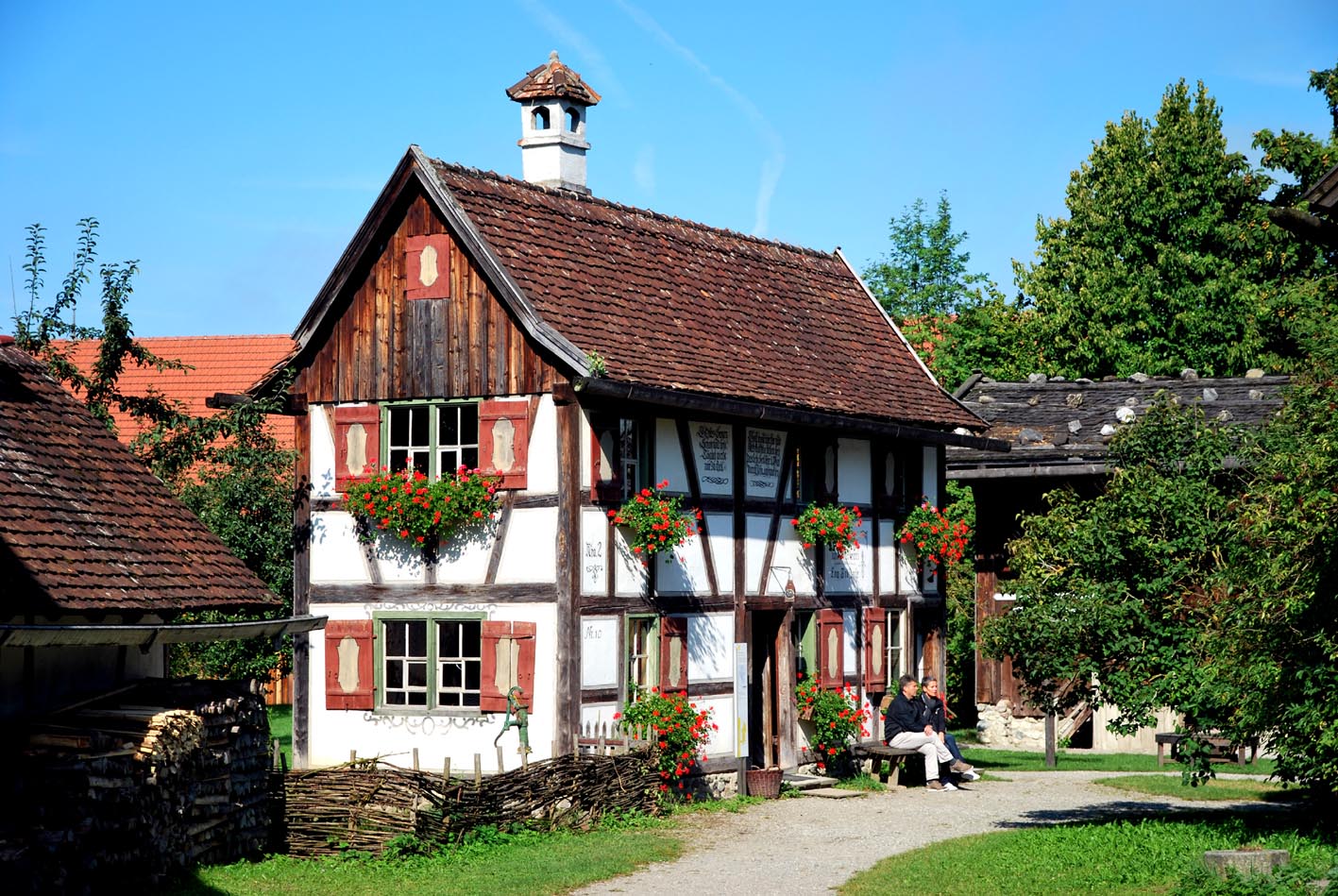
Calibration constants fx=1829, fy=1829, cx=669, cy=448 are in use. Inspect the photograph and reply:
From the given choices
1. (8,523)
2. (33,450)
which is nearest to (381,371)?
(33,450)

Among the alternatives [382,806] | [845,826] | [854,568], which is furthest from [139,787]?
[854,568]

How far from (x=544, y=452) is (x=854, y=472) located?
6554 millimetres

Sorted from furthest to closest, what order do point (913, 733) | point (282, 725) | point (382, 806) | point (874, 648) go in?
point (282, 725) → point (874, 648) → point (913, 733) → point (382, 806)

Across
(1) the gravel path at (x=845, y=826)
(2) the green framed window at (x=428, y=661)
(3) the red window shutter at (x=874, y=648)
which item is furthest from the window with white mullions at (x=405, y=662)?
(3) the red window shutter at (x=874, y=648)

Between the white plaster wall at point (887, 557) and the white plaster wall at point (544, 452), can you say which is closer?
the white plaster wall at point (544, 452)

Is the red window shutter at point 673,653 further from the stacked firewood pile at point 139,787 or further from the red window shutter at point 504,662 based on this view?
the stacked firewood pile at point 139,787

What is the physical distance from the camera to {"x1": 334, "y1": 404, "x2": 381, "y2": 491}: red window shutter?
22.0 m

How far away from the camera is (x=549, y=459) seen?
20844mm

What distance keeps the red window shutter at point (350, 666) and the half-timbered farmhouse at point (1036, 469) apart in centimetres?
1163

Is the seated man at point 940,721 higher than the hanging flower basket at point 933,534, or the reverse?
the hanging flower basket at point 933,534

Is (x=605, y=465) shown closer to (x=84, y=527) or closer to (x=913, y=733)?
(x=84, y=527)

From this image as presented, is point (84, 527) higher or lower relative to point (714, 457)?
Answer: lower

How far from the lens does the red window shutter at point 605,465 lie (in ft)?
68.7

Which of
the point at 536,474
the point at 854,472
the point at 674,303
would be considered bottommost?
the point at 536,474
